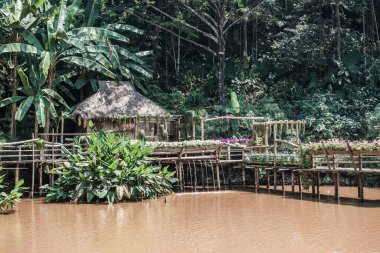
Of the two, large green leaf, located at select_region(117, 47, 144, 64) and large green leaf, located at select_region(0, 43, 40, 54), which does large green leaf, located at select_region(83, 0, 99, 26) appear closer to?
large green leaf, located at select_region(117, 47, 144, 64)

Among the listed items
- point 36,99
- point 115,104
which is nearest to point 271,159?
point 115,104

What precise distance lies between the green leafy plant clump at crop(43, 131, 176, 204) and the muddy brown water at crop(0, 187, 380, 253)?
0.50 meters

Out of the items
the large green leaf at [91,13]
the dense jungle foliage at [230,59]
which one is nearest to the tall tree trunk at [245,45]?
the dense jungle foliage at [230,59]

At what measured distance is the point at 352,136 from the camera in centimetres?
2462

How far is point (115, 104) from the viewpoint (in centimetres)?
2244

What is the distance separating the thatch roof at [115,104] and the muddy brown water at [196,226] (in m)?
5.65

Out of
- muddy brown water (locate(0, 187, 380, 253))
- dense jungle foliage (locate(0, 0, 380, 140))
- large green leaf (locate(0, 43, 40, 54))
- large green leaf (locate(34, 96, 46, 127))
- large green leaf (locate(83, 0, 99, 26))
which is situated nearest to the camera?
muddy brown water (locate(0, 187, 380, 253))

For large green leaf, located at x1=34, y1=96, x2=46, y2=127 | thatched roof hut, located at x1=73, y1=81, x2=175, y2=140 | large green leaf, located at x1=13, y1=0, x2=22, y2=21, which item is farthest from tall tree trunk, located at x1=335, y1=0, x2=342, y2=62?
large green leaf, located at x1=13, y1=0, x2=22, y2=21

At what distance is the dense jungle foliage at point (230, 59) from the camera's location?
77.0 feet

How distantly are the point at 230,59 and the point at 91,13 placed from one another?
32.4 ft

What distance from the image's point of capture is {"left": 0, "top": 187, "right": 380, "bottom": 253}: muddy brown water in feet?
33.9

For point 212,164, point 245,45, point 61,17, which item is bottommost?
point 212,164

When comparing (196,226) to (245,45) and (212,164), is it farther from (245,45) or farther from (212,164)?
(245,45)

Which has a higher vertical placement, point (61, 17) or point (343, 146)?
point (61, 17)
